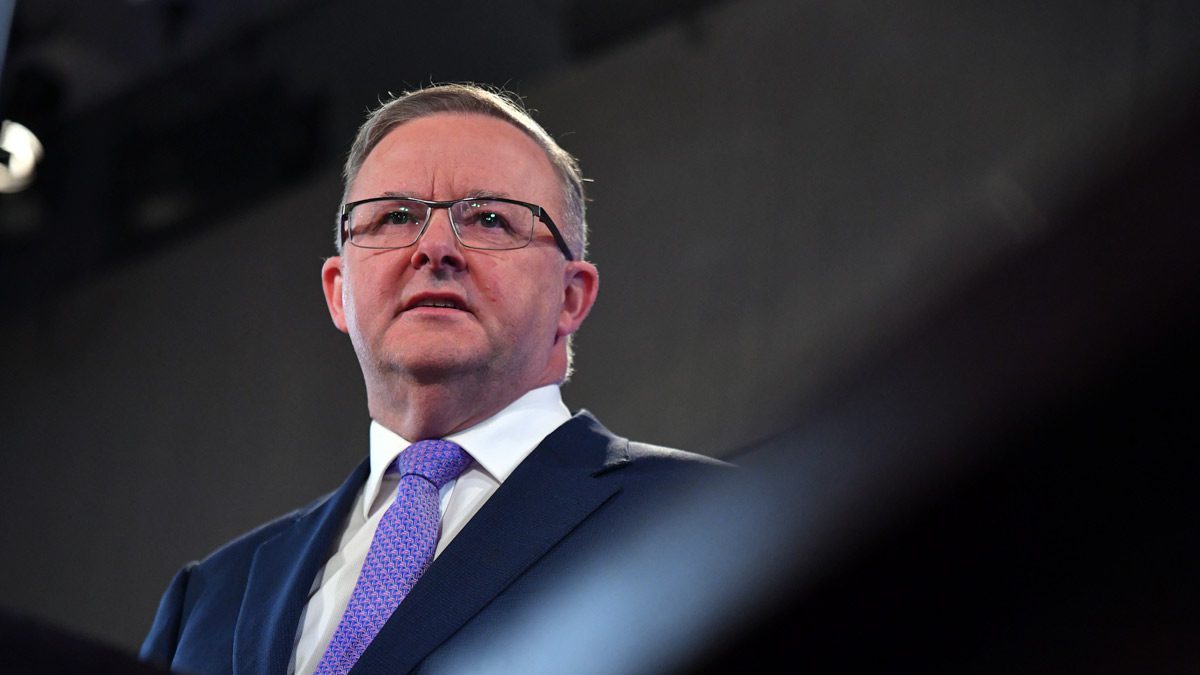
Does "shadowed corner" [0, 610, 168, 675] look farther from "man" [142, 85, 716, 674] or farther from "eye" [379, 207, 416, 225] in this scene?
"eye" [379, 207, 416, 225]

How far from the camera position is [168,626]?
5.68 feet

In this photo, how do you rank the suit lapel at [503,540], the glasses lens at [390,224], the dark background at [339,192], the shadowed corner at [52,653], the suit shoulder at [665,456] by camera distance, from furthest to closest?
the dark background at [339,192] → the glasses lens at [390,224] → the suit shoulder at [665,456] → the suit lapel at [503,540] → the shadowed corner at [52,653]

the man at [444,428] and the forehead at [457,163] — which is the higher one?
the forehead at [457,163]

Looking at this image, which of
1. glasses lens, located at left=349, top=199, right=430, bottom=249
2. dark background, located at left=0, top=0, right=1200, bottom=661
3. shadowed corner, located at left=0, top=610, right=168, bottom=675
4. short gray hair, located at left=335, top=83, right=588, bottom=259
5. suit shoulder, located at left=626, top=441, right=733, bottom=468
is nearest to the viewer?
shadowed corner, located at left=0, top=610, right=168, bottom=675

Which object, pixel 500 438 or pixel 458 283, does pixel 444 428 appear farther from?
pixel 458 283

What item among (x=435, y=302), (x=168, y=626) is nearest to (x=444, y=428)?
(x=435, y=302)

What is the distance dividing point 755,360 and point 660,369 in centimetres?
27

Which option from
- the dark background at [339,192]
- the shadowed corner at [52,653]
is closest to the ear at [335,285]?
the dark background at [339,192]

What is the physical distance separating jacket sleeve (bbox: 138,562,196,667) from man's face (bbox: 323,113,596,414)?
35cm

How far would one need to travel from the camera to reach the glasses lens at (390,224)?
69.1 inches

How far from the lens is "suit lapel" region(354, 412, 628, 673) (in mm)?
1344

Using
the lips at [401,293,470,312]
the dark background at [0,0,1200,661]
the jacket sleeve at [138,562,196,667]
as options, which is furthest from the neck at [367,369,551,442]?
the dark background at [0,0,1200,661]

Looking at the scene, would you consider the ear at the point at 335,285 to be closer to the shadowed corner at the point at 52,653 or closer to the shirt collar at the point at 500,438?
the shirt collar at the point at 500,438

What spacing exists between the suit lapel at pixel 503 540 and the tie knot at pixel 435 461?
0.11m
